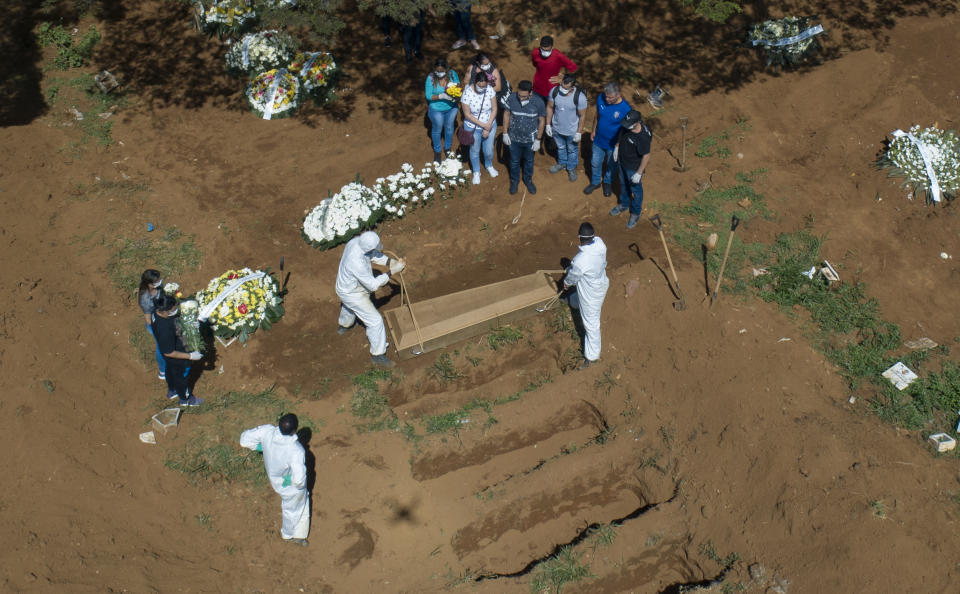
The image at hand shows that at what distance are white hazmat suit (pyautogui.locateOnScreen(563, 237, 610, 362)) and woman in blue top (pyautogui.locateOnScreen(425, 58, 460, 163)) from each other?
3433mm

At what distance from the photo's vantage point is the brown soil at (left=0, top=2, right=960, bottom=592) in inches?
255

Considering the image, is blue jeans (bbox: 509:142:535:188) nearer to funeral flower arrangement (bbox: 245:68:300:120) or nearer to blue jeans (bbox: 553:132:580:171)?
blue jeans (bbox: 553:132:580:171)

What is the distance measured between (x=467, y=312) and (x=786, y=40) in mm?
7743

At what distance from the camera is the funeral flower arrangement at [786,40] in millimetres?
11281

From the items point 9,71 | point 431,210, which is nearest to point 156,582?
point 431,210

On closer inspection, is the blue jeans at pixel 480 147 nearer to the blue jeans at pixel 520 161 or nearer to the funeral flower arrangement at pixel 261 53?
the blue jeans at pixel 520 161

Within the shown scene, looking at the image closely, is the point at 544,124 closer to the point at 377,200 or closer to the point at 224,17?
the point at 377,200

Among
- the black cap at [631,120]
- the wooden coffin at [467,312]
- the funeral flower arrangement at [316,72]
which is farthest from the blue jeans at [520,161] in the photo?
the funeral flower arrangement at [316,72]

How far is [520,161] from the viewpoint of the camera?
9.52 metres

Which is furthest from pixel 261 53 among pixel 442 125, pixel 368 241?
pixel 368 241

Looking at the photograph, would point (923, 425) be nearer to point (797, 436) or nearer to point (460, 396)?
point (797, 436)

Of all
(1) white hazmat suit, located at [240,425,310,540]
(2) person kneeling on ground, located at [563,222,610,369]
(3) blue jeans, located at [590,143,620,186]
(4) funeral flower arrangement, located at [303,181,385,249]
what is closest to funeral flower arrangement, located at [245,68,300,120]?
(4) funeral flower arrangement, located at [303,181,385,249]

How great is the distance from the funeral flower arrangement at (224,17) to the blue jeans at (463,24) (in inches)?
141

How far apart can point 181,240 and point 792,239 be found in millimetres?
8254
